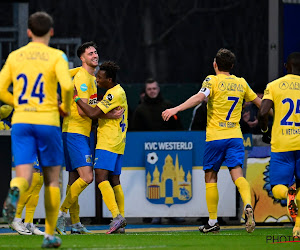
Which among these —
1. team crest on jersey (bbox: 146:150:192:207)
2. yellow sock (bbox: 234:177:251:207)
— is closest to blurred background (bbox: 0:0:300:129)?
team crest on jersey (bbox: 146:150:192:207)

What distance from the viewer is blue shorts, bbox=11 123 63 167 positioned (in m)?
7.68

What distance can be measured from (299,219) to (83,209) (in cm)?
498

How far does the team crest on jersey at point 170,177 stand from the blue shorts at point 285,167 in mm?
4046

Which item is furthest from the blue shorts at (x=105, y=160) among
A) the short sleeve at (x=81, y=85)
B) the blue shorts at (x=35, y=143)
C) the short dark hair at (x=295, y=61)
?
the blue shorts at (x=35, y=143)

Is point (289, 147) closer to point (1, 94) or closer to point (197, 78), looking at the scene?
point (1, 94)

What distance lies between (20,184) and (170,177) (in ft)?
20.8

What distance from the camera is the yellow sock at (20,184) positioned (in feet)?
24.5

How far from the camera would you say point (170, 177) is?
44.9 ft

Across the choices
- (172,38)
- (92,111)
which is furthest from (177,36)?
(92,111)

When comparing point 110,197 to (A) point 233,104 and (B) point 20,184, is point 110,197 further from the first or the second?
(B) point 20,184

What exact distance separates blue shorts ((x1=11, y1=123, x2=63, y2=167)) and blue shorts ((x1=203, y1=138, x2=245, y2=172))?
119 inches

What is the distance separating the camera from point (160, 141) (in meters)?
13.8

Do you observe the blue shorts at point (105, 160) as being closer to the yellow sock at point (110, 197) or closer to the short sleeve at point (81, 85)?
the yellow sock at point (110, 197)

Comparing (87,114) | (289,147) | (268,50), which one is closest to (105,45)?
(268,50)
